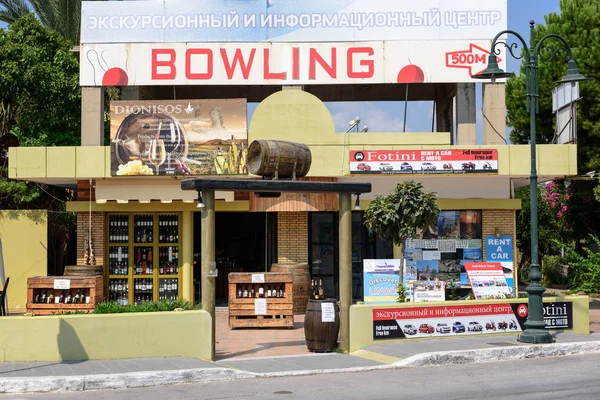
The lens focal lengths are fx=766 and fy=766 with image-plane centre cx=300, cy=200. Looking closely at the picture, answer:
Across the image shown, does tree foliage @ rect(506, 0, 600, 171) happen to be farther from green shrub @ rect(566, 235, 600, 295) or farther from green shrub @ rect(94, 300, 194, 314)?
green shrub @ rect(94, 300, 194, 314)

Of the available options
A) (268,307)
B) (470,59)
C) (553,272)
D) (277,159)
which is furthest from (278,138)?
(553,272)

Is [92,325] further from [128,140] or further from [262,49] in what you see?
[262,49]

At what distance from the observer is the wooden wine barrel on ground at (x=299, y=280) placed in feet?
68.6

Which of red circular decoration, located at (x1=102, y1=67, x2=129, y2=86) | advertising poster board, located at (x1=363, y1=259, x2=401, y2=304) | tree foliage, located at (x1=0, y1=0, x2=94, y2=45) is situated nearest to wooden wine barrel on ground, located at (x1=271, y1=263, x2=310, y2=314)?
advertising poster board, located at (x1=363, y1=259, x2=401, y2=304)

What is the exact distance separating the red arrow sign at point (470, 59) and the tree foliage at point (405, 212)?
638 centimetres

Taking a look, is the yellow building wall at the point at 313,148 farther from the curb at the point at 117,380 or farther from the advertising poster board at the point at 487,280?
the curb at the point at 117,380

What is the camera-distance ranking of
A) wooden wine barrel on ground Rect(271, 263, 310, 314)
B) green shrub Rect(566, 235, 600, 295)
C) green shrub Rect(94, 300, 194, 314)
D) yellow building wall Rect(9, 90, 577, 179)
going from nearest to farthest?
1. green shrub Rect(94, 300, 194, 314)
2. wooden wine barrel on ground Rect(271, 263, 310, 314)
3. yellow building wall Rect(9, 90, 577, 179)
4. green shrub Rect(566, 235, 600, 295)

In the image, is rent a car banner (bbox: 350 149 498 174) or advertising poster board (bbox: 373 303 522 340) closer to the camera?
Result: advertising poster board (bbox: 373 303 522 340)

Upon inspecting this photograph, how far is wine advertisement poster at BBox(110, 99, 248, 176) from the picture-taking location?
22.2 m

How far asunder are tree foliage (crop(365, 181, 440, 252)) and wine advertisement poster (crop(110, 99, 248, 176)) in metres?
4.65

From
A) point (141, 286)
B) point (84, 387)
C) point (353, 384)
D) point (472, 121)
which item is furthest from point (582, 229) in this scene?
point (84, 387)

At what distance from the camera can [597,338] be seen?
16.5 metres

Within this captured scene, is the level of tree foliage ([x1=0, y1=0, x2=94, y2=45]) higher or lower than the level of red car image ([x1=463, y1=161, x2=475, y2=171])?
higher

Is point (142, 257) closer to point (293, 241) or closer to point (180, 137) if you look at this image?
point (180, 137)
